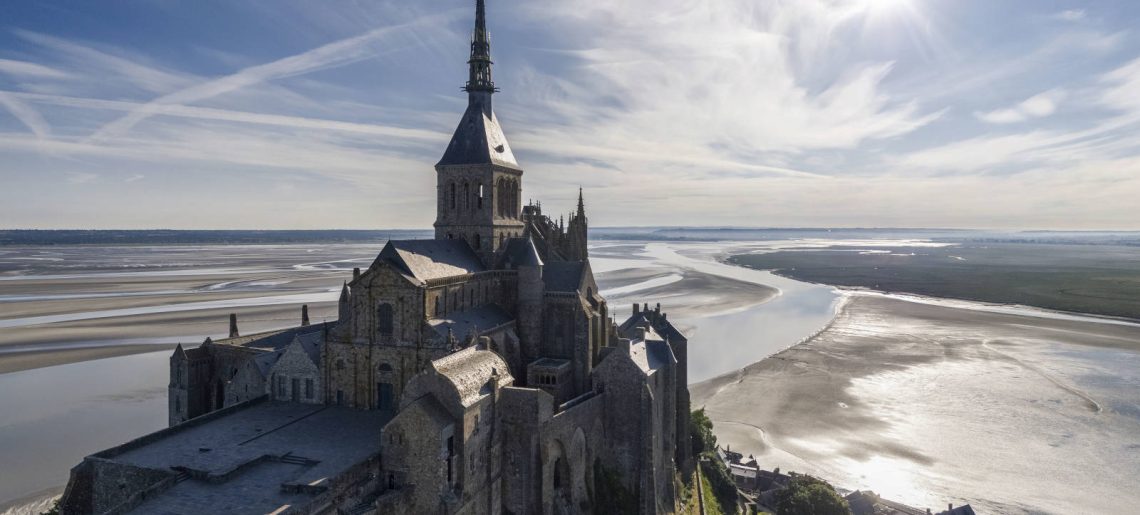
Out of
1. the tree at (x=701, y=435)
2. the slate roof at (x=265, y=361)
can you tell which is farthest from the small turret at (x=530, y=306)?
the slate roof at (x=265, y=361)

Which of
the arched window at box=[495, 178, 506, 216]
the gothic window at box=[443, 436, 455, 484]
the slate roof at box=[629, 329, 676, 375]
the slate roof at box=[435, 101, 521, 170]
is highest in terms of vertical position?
the slate roof at box=[435, 101, 521, 170]

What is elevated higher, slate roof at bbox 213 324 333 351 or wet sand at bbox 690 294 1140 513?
slate roof at bbox 213 324 333 351

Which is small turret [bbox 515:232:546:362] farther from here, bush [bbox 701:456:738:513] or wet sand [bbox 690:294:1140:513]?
wet sand [bbox 690:294:1140:513]

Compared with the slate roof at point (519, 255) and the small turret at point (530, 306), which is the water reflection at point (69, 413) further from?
the slate roof at point (519, 255)

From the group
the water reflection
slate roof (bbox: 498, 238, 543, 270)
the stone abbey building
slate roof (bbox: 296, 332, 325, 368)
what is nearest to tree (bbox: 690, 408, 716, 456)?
the stone abbey building

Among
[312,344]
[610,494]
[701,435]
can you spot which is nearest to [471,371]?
[610,494]

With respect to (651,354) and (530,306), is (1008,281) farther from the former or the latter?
(530,306)

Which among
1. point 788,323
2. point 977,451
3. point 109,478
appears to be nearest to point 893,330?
point 788,323
